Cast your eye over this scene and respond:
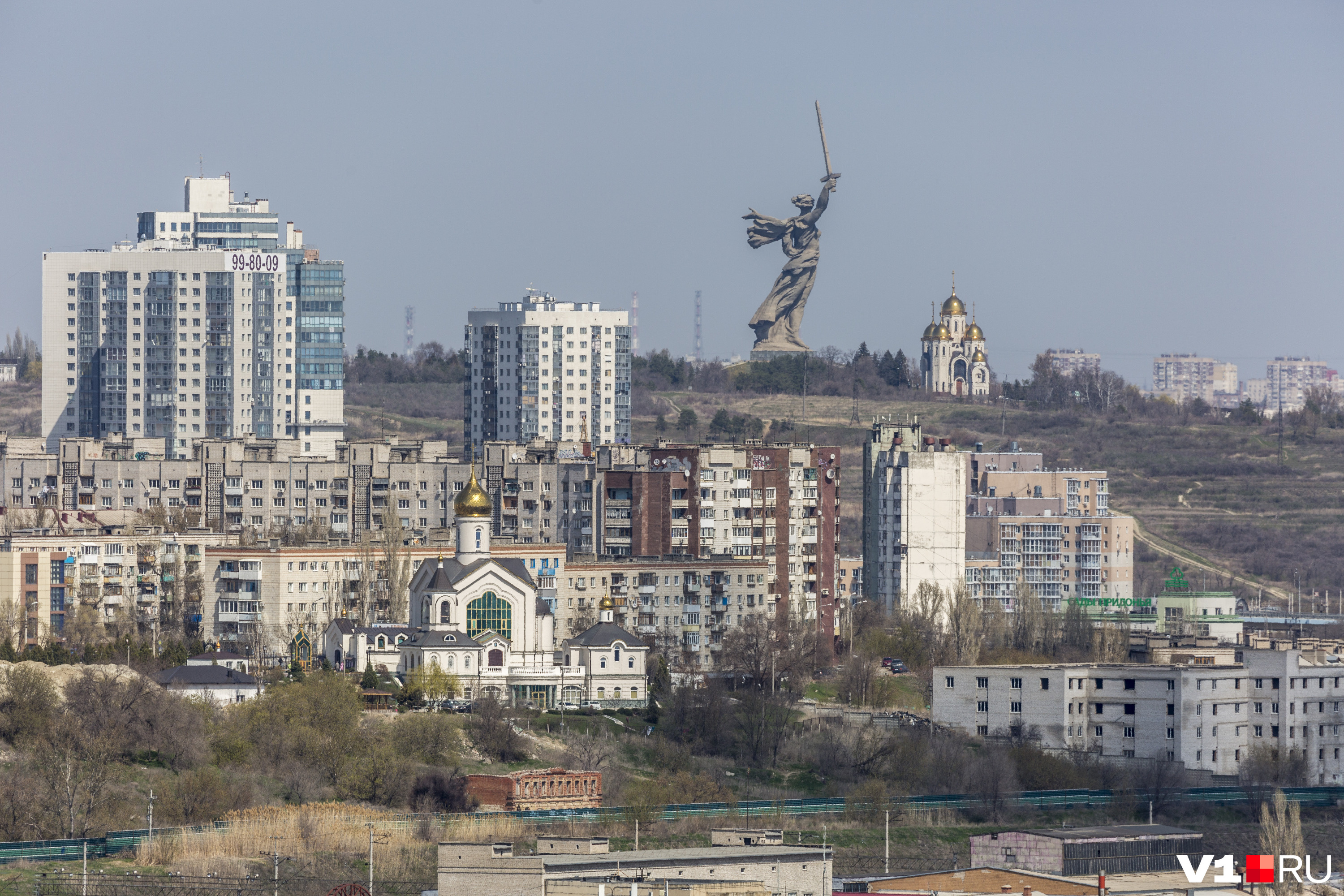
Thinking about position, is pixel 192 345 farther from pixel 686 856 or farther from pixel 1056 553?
pixel 686 856

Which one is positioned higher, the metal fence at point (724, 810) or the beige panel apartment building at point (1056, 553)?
the beige panel apartment building at point (1056, 553)

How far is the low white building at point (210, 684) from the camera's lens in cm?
5869

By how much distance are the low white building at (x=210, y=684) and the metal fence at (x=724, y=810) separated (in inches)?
339

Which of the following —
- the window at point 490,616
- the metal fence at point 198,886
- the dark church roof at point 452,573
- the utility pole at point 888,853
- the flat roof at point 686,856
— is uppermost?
the dark church roof at point 452,573

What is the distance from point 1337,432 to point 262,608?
267ft

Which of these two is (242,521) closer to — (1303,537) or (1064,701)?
(1064,701)

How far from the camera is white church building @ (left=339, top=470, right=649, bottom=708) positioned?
6228cm

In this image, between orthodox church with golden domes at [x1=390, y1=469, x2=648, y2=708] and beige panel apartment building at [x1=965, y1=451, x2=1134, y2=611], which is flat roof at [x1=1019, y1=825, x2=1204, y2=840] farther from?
beige panel apartment building at [x1=965, y1=451, x2=1134, y2=611]

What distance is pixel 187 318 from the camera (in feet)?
336

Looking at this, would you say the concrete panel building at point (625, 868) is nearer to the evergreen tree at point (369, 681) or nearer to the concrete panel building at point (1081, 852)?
the concrete panel building at point (1081, 852)

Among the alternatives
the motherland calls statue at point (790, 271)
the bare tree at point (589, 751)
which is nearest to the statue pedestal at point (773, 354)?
the motherland calls statue at point (790, 271)

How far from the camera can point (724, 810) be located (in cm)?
5353

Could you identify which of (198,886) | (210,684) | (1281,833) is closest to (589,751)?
(210,684)

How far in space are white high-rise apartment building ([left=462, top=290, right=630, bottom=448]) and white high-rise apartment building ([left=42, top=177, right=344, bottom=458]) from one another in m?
8.87
